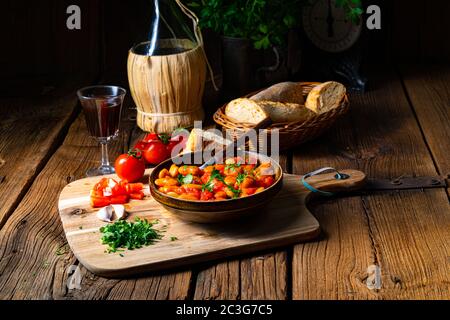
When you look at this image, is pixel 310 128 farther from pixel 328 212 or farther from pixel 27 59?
pixel 27 59

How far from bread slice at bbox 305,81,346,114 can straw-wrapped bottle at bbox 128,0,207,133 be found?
0.39 m

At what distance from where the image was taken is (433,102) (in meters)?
2.91

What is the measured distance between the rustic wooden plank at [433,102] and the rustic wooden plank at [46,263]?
3.31 ft

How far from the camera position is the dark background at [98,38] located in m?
3.28

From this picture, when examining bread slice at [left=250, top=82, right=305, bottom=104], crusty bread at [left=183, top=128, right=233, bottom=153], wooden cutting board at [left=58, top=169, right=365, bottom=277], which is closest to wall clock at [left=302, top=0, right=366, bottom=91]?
bread slice at [left=250, top=82, right=305, bottom=104]

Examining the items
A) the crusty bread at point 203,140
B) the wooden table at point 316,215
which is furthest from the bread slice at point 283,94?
the crusty bread at point 203,140

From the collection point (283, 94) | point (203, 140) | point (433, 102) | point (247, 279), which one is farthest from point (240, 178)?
point (433, 102)

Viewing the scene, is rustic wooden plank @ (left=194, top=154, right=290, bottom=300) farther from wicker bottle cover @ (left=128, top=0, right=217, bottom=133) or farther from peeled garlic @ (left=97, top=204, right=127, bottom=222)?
wicker bottle cover @ (left=128, top=0, right=217, bottom=133)

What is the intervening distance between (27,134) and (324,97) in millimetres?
1021

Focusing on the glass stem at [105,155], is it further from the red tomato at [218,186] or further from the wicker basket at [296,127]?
the red tomato at [218,186]

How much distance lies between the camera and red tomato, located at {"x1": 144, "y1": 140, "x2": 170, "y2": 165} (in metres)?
2.39

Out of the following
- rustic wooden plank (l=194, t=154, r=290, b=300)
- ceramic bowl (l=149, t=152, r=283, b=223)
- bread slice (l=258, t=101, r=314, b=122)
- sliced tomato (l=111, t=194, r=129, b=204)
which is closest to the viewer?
rustic wooden plank (l=194, t=154, r=290, b=300)

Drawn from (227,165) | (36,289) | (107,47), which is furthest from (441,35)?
(36,289)

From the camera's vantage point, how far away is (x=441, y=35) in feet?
11.1
